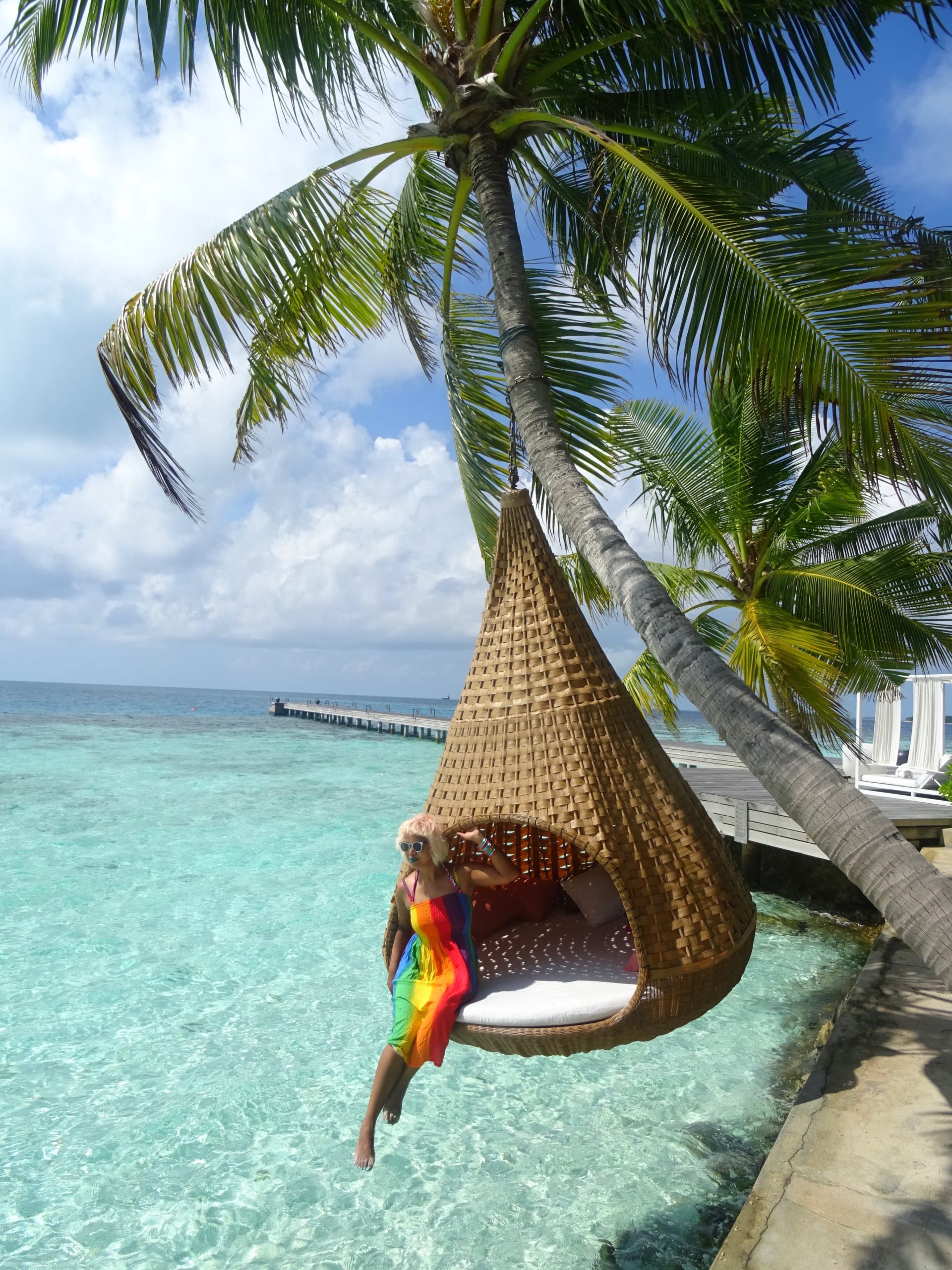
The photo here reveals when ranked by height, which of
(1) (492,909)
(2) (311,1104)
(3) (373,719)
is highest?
(1) (492,909)

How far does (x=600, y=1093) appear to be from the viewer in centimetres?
459

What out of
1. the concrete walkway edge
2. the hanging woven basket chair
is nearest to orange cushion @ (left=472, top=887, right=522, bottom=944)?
the hanging woven basket chair

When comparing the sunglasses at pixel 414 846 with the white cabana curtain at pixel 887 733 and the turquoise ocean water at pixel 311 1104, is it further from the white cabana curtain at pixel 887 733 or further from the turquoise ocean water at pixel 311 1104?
the white cabana curtain at pixel 887 733

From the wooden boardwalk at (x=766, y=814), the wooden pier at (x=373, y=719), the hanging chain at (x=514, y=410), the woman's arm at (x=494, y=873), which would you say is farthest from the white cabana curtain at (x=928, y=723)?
the wooden pier at (x=373, y=719)

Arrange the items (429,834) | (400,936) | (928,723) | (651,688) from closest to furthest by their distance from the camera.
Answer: (429,834) → (400,936) → (651,688) → (928,723)

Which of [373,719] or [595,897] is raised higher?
[595,897]

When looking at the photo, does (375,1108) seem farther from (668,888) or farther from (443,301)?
(443,301)

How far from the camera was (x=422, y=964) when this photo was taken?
2.32 meters

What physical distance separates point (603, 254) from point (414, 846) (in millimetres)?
3095

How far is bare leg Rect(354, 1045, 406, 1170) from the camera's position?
2.28 meters

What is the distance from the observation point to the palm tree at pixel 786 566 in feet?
16.9

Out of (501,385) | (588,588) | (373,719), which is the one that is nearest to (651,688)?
(588,588)

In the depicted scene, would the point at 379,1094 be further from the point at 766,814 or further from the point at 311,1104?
the point at 766,814

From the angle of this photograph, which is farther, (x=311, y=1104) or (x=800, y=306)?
(x=311, y=1104)
